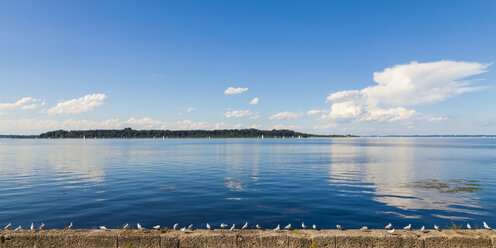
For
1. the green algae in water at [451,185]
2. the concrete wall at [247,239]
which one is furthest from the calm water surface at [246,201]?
the concrete wall at [247,239]

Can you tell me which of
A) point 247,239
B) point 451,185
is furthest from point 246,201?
point 451,185

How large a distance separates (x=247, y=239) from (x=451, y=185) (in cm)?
3381

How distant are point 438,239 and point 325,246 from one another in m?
4.20

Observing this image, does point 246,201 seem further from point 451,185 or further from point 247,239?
point 451,185

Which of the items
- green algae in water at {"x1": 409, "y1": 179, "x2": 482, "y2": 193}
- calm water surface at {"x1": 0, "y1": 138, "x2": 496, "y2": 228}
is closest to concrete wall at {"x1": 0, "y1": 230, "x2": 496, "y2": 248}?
calm water surface at {"x1": 0, "y1": 138, "x2": 496, "y2": 228}

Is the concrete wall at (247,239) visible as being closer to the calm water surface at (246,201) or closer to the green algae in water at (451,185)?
the calm water surface at (246,201)

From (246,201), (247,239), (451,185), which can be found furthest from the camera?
A: (451,185)

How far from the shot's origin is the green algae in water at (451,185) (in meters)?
31.1

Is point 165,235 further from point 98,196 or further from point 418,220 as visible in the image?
point 98,196

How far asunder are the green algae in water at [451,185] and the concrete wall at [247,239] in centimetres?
2339

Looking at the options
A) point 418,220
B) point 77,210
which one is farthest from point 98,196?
point 418,220

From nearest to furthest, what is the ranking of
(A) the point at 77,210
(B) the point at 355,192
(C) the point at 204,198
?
(A) the point at 77,210
(C) the point at 204,198
(B) the point at 355,192

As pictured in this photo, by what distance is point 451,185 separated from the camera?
3412 cm

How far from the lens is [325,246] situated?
10625 mm
